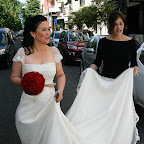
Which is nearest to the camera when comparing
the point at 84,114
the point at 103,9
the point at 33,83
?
the point at 33,83

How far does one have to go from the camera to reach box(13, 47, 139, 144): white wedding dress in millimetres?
2883

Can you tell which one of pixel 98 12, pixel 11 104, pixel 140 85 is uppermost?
pixel 98 12

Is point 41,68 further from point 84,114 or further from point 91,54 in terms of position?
point 91,54

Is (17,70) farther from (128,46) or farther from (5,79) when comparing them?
(5,79)

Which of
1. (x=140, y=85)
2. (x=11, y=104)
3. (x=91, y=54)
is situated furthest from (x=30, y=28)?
(x=91, y=54)

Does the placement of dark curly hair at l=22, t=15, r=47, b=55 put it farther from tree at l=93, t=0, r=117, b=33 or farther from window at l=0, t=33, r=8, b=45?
tree at l=93, t=0, r=117, b=33

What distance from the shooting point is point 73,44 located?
14.2 m

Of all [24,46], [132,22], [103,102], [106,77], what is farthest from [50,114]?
[132,22]

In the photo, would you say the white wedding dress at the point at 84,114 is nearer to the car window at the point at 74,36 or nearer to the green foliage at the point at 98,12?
the car window at the point at 74,36

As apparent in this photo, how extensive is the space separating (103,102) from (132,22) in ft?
73.4

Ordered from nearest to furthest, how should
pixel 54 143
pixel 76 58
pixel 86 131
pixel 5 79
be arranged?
1. pixel 54 143
2. pixel 86 131
3. pixel 5 79
4. pixel 76 58

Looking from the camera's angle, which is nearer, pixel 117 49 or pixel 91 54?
pixel 117 49

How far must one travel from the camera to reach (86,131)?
11.6 ft

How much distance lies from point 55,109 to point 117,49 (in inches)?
59.3
